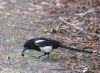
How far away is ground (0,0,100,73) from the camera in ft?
27.9

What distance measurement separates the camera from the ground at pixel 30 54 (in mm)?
8492

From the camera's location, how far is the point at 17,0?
17109 mm

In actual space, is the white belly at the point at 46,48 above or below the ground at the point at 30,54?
above

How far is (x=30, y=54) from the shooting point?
9.52 meters

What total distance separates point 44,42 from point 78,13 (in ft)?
17.7

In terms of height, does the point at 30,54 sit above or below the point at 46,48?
below

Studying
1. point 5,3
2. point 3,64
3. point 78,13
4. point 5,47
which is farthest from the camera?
point 5,3

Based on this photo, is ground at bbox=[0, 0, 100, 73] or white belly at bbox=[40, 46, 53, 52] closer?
ground at bbox=[0, 0, 100, 73]

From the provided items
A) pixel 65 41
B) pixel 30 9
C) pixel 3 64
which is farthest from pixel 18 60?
pixel 30 9

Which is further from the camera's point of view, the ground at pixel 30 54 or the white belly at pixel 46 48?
the white belly at pixel 46 48

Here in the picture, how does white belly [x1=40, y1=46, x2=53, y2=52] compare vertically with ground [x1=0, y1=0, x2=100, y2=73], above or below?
above

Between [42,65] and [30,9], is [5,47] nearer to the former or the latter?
[42,65]

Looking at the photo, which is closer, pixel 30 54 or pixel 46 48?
pixel 46 48

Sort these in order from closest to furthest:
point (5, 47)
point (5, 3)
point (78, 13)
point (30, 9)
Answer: point (5, 47), point (78, 13), point (30, 9), point (5, 3)
